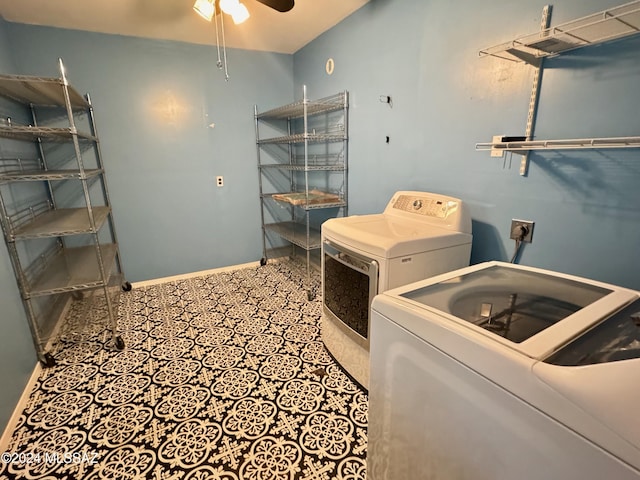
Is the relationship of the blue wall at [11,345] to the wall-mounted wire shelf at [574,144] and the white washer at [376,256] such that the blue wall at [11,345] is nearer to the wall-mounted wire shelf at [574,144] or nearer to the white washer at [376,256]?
the white washer at [376,256]

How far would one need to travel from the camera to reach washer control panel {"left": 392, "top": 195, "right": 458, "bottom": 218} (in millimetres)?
1780

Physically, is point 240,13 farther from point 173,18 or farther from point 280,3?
point 173,18

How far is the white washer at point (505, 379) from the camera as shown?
0.56 metres

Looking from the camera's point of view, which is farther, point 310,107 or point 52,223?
point 310,107

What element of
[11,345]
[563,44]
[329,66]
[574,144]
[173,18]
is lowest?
[11,345]

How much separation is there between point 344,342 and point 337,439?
509mm

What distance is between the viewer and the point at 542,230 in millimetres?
→ 1509

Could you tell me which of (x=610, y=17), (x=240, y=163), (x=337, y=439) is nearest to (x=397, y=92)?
(x=610, y=17)

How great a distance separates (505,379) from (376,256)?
88cm

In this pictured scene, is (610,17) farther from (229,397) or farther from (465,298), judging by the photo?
(229,397)

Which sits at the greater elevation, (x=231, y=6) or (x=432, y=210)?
(x=231, y=6)

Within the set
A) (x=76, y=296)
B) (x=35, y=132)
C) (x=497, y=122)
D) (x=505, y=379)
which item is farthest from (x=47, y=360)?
(x=497, y=122)

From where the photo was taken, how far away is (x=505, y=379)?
2.23 feet

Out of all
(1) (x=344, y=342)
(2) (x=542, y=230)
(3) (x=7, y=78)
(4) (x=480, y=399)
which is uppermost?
(3) (x=7, y=78)
